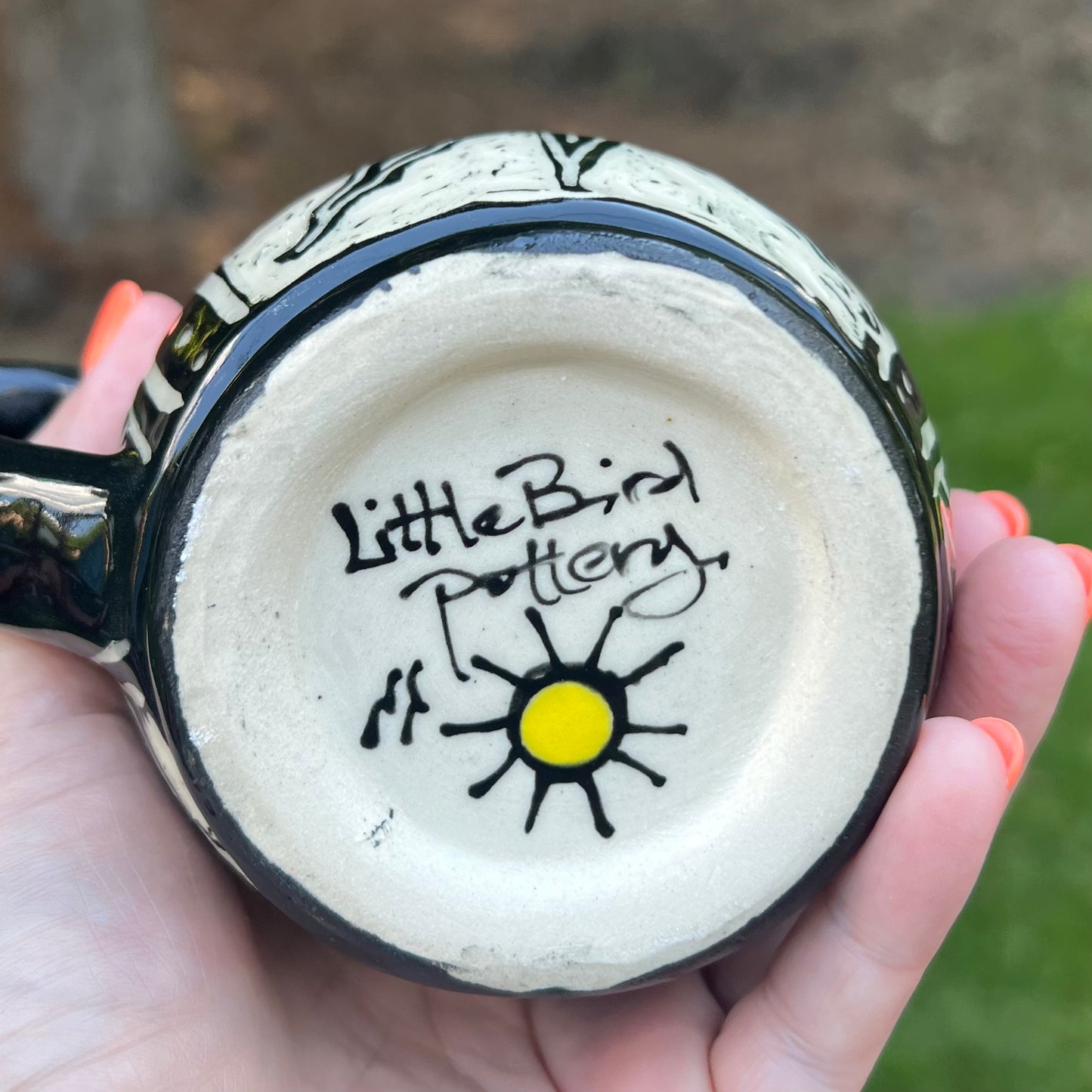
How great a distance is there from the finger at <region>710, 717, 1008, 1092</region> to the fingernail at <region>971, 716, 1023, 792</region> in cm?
Answer: 2

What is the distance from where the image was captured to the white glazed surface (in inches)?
31.1

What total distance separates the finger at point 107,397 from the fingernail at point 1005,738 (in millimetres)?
775

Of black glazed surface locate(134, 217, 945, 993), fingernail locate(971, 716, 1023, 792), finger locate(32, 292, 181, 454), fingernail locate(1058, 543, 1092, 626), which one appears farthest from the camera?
finger locate(32, 292, 181, 454)

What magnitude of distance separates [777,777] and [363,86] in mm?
3715

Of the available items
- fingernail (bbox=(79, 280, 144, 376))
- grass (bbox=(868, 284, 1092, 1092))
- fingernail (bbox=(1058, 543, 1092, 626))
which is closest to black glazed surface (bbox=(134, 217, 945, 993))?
fingernail (bbox=(1058, 543, 1092, 626))

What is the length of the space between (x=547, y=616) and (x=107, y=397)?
54cm

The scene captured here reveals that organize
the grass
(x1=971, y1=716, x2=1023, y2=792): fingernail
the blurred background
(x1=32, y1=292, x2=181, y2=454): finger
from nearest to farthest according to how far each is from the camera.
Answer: (x1=971, y1=716, x2=1023, y2=792): fingernail, (x1=32, y1=292, x2=181, y2=454): finger, the grass, the blurred background

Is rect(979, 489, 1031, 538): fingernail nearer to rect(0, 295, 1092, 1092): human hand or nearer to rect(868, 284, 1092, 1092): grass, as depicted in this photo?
rect(0, 295, 1092, 1092): human hand

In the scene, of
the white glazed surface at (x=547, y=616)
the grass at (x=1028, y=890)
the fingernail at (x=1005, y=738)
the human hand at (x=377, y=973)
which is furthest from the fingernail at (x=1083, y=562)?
the grass at (x=1028, y=890)

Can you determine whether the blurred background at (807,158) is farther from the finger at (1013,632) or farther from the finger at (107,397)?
the finger at (107,397)

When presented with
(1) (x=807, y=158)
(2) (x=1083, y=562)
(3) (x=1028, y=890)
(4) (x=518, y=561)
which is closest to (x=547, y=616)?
(4) (x=518, y=561)

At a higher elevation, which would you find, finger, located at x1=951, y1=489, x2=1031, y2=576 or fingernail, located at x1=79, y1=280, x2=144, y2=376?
finger, located at x1=951, y1=489, x2=1031, y2=576

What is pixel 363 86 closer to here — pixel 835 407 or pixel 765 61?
pixel 765 61

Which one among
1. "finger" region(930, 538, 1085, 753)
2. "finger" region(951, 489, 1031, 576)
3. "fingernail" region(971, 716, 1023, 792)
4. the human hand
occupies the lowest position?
the human hand
